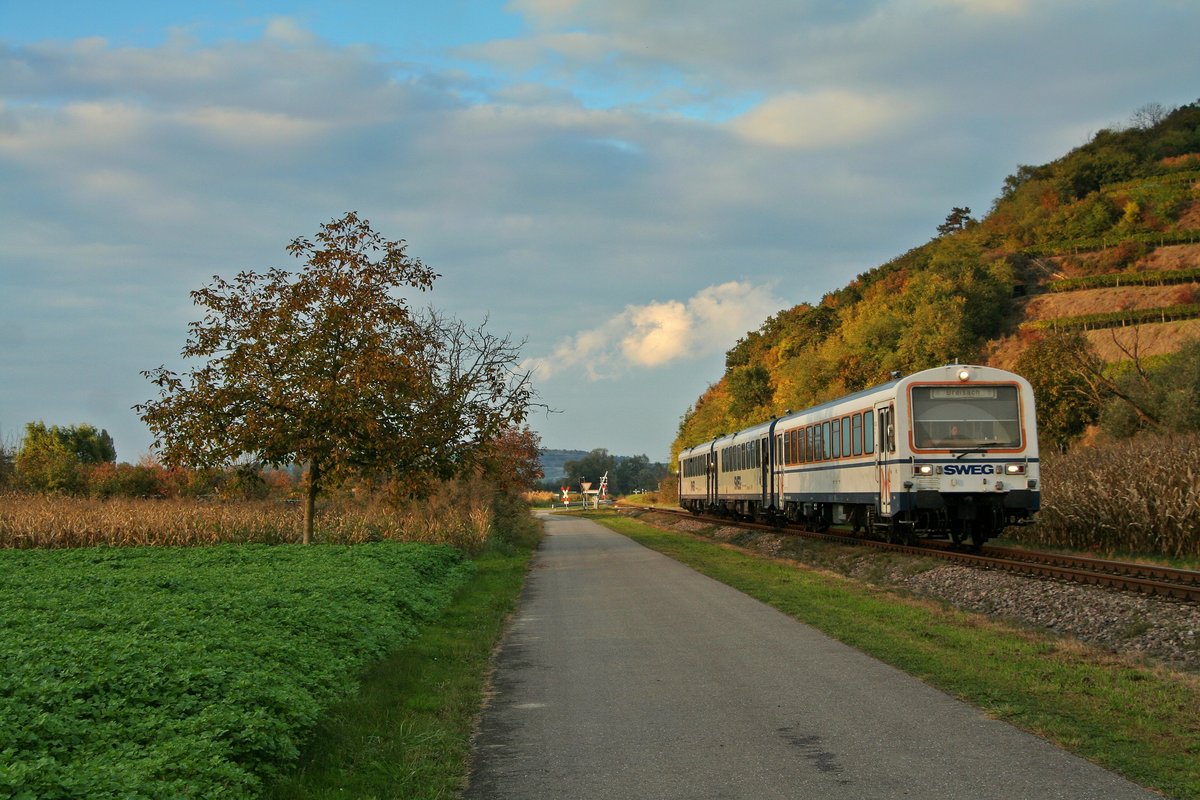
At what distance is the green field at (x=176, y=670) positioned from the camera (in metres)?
5.12

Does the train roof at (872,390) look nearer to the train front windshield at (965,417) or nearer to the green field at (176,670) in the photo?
the train front windshield at (965,417)

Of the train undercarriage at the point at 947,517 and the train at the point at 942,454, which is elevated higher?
the train at the point at 942,454

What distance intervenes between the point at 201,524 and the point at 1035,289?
70.0m

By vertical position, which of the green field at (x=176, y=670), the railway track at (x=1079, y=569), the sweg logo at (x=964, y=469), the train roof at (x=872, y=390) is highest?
the train roof at (x=872, y=390)

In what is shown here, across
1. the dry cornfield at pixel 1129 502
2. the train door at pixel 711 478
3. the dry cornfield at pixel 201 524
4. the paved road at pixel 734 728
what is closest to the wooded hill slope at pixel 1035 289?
the train door at pixel 711 478

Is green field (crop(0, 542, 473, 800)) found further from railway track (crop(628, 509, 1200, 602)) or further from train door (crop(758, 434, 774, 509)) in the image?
train door (crop(758, 434, 774, 509))

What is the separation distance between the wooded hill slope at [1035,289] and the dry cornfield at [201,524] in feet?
137

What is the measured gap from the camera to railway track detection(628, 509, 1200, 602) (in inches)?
555

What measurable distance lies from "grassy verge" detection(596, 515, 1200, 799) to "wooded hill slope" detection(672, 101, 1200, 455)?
46.7 m

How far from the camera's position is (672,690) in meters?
9.09

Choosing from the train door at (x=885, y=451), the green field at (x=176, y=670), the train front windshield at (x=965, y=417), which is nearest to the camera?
the green field at (x=176, y=670)

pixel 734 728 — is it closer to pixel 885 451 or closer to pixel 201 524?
pixel 885 451

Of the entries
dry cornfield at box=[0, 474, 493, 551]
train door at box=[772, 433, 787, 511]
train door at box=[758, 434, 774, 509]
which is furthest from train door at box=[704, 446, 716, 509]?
dry cornfield at box=[0, 474, 493, 551]

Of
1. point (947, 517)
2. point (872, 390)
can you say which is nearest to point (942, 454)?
point (947, 517)
